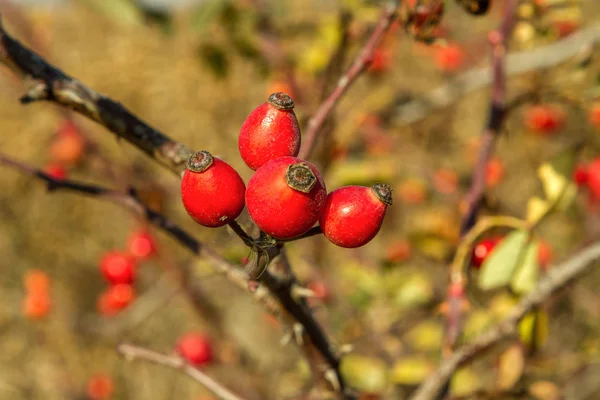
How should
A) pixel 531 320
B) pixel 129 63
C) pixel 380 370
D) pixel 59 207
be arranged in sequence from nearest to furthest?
pixel 531 320, pixel 380 370, pixel 59 207, pixel 129 63

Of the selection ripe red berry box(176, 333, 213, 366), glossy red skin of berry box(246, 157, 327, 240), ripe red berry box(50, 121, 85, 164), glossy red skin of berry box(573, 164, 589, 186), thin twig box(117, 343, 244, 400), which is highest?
ripe red berry box(50, 121, 85, 164)

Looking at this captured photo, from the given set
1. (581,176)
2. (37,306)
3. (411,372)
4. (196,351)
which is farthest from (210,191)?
(37,306)

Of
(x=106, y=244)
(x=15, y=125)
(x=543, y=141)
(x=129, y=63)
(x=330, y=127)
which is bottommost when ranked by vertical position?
(x=330, y=127)

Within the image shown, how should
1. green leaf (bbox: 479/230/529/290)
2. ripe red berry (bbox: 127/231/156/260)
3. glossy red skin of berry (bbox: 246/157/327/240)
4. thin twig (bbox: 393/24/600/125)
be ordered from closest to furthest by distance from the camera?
glossy red skin of berry (bbox: 246/157/327/240) → green leaf (bbox: 479/230/529/290) → thin twig (bbox: 393/24/600/125) → ripe red berry (bbox: 127/231/156/260)

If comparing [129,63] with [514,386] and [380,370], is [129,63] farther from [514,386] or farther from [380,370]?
[514,386]

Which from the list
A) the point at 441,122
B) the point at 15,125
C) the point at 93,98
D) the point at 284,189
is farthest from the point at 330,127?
the point at 15,125

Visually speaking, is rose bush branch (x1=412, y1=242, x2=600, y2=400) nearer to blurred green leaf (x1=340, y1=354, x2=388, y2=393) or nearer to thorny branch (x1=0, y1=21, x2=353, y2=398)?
thorny branch (x1=0, y1=21, x2=353, y2=398)

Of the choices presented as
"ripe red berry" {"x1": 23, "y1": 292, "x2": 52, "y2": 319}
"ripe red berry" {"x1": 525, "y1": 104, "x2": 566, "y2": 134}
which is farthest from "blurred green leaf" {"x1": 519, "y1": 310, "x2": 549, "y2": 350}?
"ripe red berry" {"x1": 23, "y1": 292, "x2": 52, "y2": 319}
